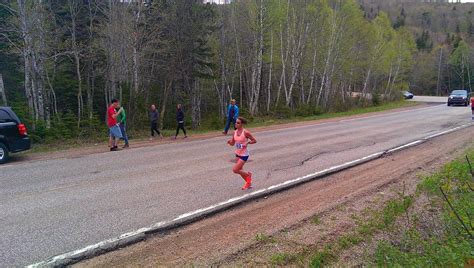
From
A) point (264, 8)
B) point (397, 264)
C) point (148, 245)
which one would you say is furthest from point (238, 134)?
point (264, 8)

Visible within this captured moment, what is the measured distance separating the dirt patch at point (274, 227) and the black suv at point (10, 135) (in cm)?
767

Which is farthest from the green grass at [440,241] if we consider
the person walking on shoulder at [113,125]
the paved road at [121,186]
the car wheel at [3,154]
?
the car wheel at [3,154]

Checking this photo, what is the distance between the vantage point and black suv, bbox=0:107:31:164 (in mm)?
9914

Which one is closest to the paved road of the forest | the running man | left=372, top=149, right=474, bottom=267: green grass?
the running man

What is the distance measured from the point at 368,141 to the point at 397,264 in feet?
33.7

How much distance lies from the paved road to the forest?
6.67 m

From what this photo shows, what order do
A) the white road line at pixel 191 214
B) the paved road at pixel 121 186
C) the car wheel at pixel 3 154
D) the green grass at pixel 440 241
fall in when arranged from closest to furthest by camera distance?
the green grass at pixel 440 241 → the white road line at pixel 191 214 → the paved road at pixel 121 186 → the car wheel at pixel 3 154

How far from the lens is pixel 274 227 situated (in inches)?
203

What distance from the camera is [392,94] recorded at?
5084 centimetres

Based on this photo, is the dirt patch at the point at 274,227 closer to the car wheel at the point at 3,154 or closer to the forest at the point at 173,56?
the car wheel at the point at 3,154

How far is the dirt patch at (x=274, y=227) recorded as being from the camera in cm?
425

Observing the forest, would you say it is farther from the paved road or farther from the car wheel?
the paved road

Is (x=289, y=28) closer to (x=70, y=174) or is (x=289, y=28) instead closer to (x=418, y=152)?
(x=418, y=152)

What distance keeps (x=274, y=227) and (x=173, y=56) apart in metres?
20.9
